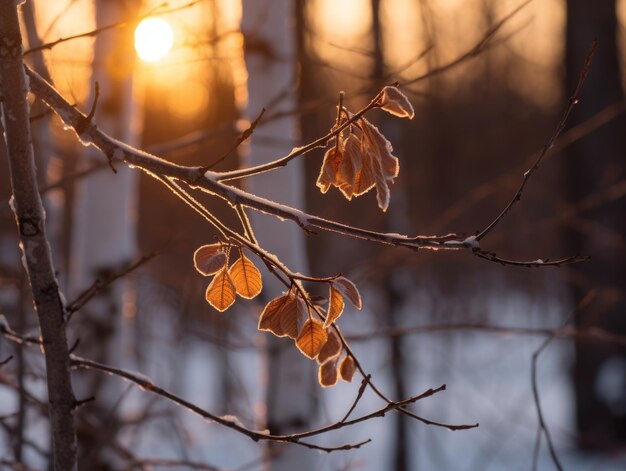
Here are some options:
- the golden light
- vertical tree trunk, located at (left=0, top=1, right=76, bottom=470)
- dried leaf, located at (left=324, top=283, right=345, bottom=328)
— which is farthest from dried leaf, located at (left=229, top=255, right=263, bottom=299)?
the golden light

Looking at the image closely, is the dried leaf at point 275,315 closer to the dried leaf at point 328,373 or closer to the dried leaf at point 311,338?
the dried leaf at point 311,338

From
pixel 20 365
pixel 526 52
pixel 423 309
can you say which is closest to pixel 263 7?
pixel 20 365

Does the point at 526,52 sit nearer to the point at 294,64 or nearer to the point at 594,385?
the point at 594,385

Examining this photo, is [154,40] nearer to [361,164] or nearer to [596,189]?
[361,164]

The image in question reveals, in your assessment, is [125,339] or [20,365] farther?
[125,339]

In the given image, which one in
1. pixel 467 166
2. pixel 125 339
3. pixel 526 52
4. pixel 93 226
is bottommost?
pixel 125 339

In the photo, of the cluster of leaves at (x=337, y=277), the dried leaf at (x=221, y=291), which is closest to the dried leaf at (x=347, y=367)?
the cluster of leaves at (x=337, y=277)

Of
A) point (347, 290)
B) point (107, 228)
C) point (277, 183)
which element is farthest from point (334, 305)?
point (107, 228)
